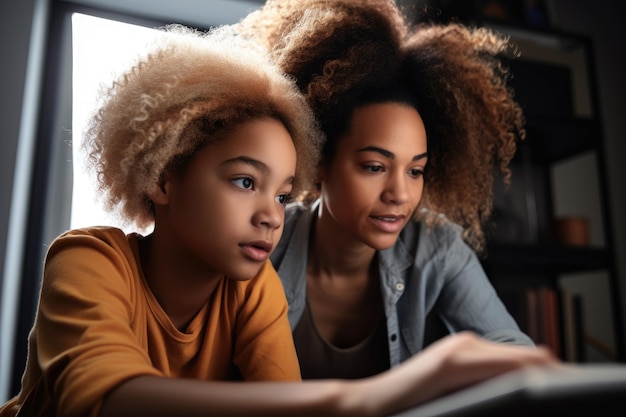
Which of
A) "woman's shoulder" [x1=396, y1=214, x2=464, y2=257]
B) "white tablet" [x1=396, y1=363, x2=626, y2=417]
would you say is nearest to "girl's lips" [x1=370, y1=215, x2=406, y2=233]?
"woman's shoulder" [x1=396, y1=214, x2=464, y2=257]

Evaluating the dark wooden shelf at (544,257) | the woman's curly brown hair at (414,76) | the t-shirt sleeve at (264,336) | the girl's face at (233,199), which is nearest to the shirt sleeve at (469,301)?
the woman's curly brown hair at (414,76)

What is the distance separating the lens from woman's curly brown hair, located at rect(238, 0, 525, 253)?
46.6 inches

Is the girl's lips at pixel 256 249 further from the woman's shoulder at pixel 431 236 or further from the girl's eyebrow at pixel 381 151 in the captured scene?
the woman's shoulder at pixel 431 236

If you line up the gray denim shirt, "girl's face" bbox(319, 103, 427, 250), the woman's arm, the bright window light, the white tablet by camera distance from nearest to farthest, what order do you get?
the white tablet < the woman's arm < "girl's face" bbox(319, 103, 427, 250) < the gray denim shirt < the bright window light

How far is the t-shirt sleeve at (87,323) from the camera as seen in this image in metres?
0.59

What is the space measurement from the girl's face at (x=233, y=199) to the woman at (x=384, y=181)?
34 centimetres

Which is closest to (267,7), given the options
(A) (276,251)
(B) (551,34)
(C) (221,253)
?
(A) (276,251)

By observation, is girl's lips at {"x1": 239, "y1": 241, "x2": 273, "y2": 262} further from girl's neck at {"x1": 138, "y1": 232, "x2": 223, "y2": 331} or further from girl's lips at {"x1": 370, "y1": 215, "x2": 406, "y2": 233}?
girl's lips at {"x1": 370, "y1": 215, "x2": 406, "y2": 233}

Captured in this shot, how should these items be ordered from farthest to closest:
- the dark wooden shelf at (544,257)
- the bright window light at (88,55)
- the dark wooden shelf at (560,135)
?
the dark wooden shelf at (560,135), the dark wooden shelf at (544,257), the bright window light at (88,55)

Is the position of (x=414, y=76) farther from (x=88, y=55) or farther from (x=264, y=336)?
(x=88, y=55)

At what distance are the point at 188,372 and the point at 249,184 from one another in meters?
0.29

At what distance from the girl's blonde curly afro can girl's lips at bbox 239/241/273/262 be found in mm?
155

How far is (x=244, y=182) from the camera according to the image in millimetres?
807

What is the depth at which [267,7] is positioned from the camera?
1.28 m
